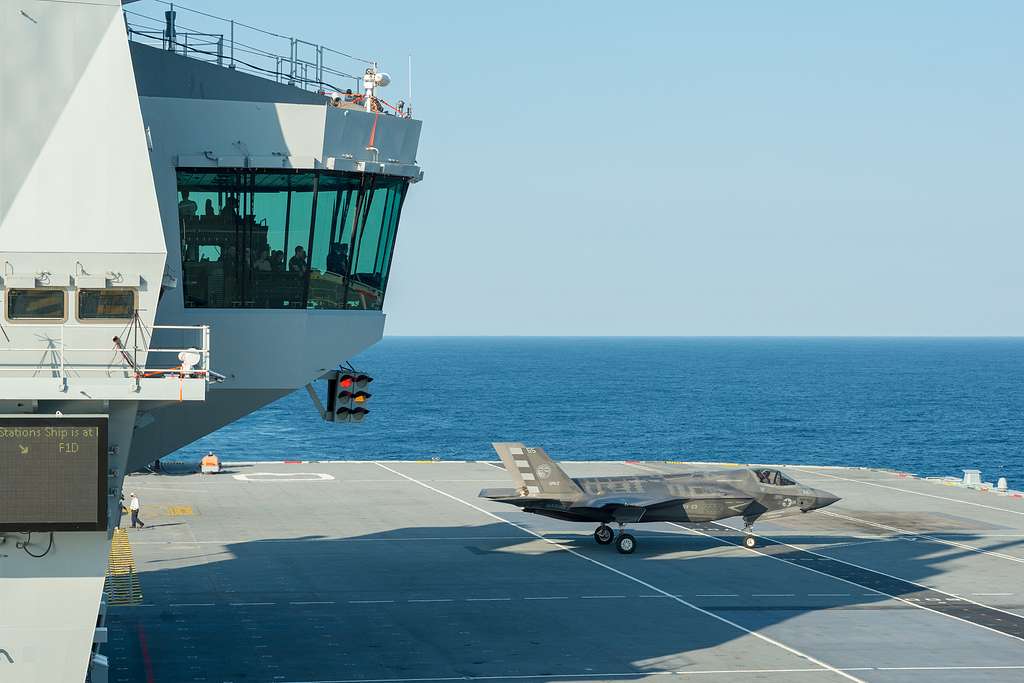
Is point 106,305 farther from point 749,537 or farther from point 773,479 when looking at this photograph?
point 773,479

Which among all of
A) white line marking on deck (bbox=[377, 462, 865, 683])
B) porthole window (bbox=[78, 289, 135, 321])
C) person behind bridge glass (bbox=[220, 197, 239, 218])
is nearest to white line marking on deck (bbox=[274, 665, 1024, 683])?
white line marking on deck (bbox=[377, 462, 865, 683])

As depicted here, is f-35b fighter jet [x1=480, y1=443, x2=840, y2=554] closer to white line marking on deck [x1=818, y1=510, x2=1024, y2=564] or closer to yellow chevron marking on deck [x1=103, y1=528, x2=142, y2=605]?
white line marking on deck [x1=818, y1=510, x2=1024, y2=564]

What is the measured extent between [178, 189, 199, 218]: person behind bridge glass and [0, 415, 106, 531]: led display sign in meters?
6.98

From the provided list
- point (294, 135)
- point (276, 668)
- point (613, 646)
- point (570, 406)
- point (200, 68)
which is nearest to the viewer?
point (294, 135)

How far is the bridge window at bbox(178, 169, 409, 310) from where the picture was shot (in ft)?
88.6

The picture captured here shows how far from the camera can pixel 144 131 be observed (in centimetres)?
2188

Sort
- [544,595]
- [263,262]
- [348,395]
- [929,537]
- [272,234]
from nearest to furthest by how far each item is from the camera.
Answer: [272,234], [263,262], [348,395], [544,595], [929,537]

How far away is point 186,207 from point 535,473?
81.9 ft

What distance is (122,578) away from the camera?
43031 mm

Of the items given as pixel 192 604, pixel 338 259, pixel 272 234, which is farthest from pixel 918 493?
pixel 272 234

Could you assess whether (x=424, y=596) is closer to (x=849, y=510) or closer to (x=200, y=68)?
(x=200, y=68)

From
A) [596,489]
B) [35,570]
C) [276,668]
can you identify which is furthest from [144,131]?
[596,489]

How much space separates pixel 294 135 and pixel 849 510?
4271cm

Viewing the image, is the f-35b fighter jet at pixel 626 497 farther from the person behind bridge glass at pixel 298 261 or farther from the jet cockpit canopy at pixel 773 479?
the person behind bridge glass at pixel 298 261
